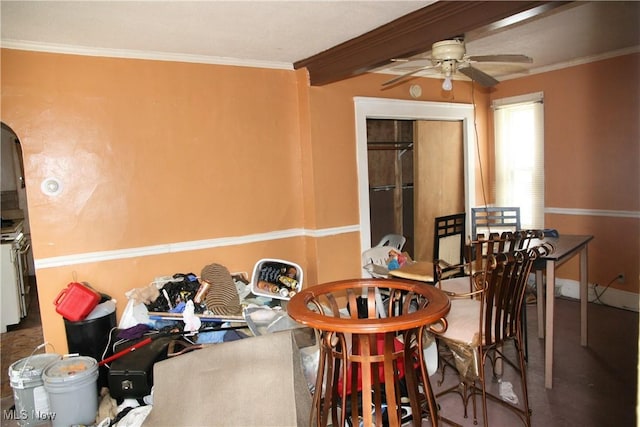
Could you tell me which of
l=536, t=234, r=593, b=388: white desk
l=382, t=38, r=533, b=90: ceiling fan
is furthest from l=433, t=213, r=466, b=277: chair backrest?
l=382, t=38, r=533, b=90: ceiling fan

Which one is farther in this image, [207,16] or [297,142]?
[297,142]

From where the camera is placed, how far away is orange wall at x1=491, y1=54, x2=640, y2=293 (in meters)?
4.06

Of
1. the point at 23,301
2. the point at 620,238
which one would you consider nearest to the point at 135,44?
the point at 23,301

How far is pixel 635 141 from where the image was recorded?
156 inches

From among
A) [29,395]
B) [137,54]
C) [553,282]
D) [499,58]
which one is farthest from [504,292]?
[137,54]

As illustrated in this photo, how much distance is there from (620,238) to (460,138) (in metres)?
1.94

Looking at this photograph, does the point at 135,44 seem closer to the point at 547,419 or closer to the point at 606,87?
the point at 547,419

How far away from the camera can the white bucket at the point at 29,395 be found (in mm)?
2586

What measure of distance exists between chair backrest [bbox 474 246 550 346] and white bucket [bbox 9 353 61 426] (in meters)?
2.60

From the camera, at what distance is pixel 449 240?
3598 millimetres

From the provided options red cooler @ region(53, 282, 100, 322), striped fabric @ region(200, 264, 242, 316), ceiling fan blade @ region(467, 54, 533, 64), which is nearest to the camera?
ceiling fan blade @ region(467, 54, 533, 64)

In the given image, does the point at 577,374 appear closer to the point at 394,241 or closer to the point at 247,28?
the point at 394,241

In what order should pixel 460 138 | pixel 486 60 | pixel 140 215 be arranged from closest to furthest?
pixel 486 60, pixel 140 215, pixel 460 138

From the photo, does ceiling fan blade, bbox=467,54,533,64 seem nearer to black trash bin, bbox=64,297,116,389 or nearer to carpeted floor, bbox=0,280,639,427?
carpeted floor, bbox=0,280,639,427
